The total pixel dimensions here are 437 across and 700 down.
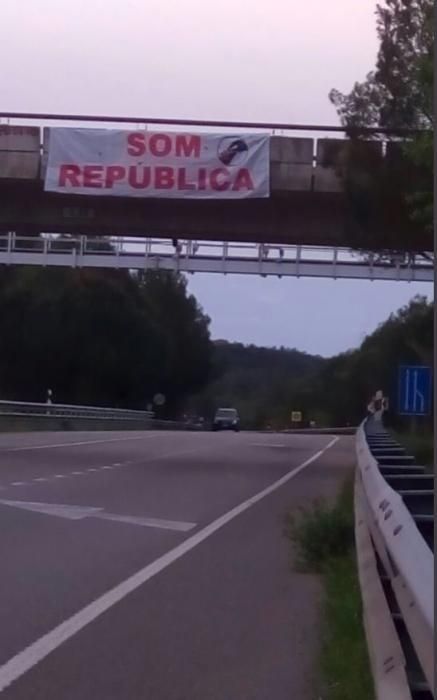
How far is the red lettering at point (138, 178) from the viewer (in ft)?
120

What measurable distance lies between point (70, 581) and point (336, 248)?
95.3ft

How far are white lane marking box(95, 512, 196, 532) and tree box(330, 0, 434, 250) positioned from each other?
664 centimetres

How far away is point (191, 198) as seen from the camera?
121 ft

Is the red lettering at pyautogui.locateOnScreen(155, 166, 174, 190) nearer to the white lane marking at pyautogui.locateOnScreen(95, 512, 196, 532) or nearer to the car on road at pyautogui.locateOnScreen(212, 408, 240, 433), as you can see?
the white lane marking at pyautogui.locateOnScreen(95, 512, 196, 532)

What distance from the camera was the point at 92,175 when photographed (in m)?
37.1

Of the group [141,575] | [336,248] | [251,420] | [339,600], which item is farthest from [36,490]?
[251,420]

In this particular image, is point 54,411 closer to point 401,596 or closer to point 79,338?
point 79,338

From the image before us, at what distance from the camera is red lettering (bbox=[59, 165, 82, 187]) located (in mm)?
36594

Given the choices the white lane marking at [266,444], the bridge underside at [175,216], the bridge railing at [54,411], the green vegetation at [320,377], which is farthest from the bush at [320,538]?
the bridge railing at [54,411]

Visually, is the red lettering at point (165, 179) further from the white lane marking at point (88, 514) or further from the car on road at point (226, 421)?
the car on road at point (226, 421)

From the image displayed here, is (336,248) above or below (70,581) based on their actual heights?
above

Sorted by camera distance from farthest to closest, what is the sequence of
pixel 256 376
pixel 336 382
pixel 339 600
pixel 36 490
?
pixel 256 376
pixel 336 382
pixel 36 490
pixel 339 600

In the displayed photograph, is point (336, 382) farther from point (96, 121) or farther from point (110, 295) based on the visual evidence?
point (96, 121)

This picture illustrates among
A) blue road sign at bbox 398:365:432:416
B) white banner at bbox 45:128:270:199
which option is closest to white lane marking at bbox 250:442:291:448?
white banner at bbox 45:128:270:199
